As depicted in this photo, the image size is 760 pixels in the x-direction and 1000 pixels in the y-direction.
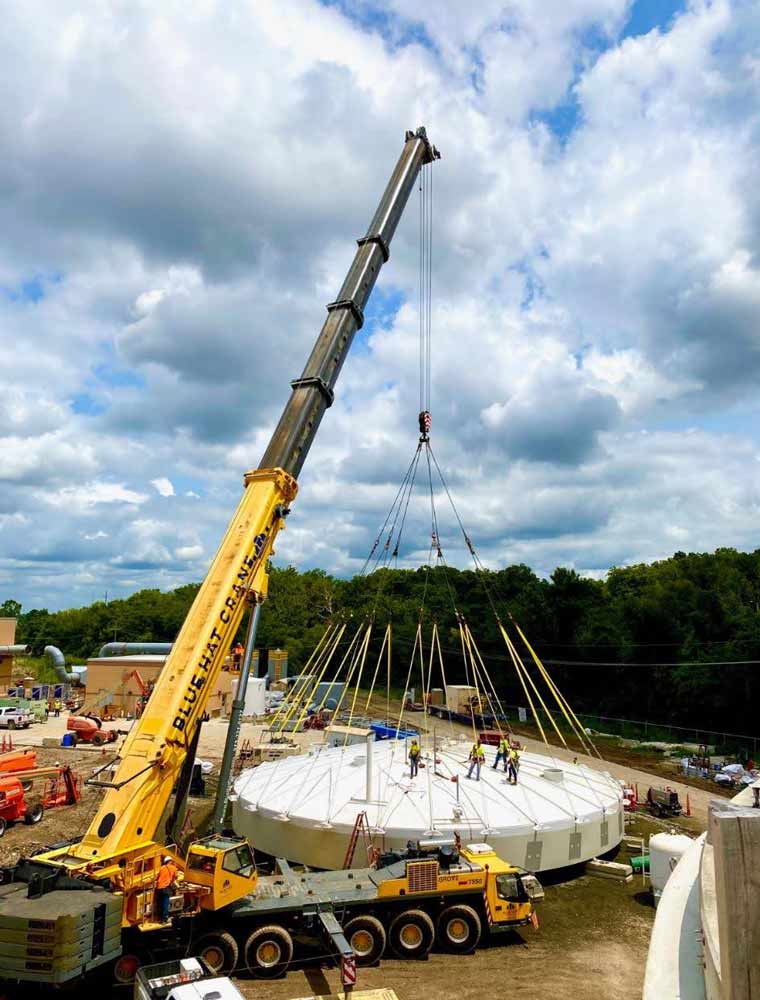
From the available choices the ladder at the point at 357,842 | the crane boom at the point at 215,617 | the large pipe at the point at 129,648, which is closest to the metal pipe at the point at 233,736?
the crane boom at the point at 215,617

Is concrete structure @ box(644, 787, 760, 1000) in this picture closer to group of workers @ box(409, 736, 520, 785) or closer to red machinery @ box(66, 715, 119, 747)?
group of workers @ box(409, 736, 520, 785)

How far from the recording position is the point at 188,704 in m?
11.4

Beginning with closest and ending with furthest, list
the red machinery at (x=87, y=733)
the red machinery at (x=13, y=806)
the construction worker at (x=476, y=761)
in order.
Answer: the construction worker at (x=476, y=761)
the red machinery at (x=13, y=806)
the red machinery at (x=87, y=733)

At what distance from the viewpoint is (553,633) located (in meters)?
61.0

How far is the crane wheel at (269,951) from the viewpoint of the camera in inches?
472

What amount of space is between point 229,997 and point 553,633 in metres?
55.6

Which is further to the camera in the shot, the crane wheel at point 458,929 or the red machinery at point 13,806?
the red machinery at point 13,806

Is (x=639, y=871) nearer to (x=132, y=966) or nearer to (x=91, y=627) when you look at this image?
(x=132, y=966)

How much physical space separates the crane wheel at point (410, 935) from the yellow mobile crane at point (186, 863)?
0.25ft

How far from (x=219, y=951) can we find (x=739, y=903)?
32.2 feet

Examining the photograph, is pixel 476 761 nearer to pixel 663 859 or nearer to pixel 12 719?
pixel 663 859

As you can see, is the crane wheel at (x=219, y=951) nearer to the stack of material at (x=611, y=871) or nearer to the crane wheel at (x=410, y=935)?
the crane wheel at (x=410, y=935)

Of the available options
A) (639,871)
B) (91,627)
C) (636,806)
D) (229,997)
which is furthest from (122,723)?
(91,627)

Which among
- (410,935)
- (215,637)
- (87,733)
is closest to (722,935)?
(215,637)
